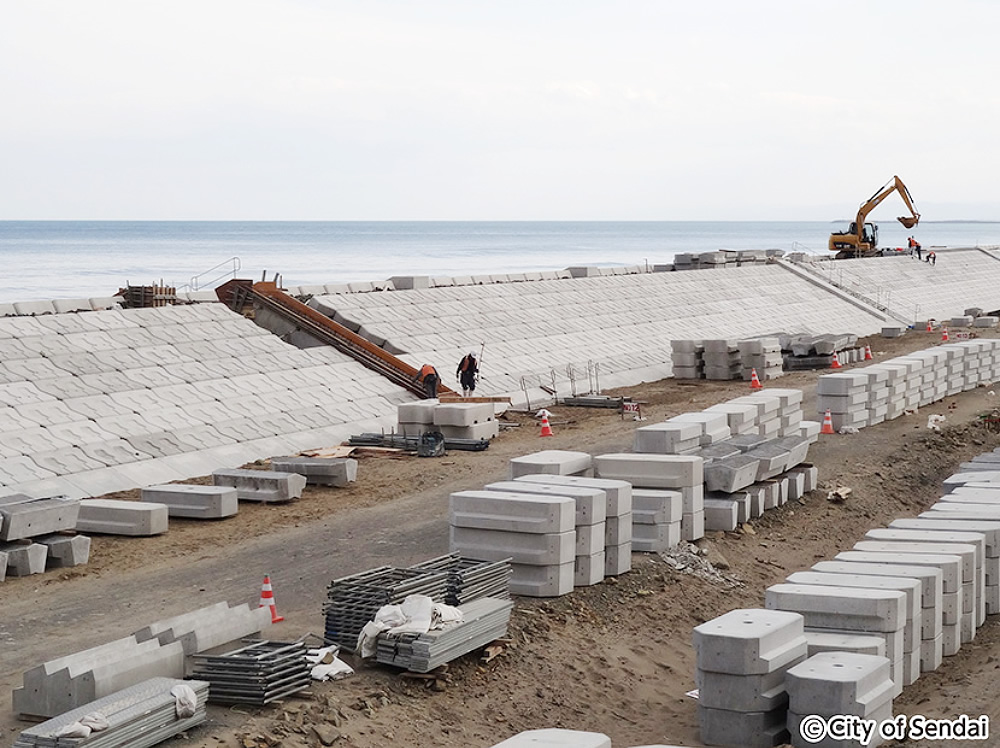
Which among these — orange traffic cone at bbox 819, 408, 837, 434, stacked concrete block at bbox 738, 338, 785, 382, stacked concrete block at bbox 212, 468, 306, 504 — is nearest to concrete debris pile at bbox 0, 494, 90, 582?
stacked concrete block at bbox 212, 468, 306, 504

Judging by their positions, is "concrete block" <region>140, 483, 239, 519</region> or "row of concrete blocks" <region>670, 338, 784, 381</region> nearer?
"concrete block" <region>140, 483, 239, 519</region>

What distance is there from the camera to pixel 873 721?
33.4ft

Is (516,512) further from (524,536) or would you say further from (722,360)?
(722,360)

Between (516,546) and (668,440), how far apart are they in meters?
4.81

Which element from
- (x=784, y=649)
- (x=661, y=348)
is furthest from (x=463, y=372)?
(x=784, y=649)

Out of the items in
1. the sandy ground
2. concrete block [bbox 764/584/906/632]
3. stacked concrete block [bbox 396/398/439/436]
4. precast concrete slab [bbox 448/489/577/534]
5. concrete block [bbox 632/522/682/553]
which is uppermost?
precast concrete slab [bbox 448/489/577/534]

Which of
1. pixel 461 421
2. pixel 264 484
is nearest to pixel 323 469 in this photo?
pixel 264 484

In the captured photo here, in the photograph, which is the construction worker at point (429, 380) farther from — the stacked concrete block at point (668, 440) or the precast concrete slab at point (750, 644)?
the precast concrete slab at point (750, 644)

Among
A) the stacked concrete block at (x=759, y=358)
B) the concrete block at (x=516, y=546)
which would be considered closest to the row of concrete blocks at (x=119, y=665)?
the concrete block at (x=516, y=546)

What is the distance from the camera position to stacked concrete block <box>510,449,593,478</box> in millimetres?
15793

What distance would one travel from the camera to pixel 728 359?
3266cm

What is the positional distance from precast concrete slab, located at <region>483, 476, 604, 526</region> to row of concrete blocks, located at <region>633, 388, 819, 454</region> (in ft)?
12.3

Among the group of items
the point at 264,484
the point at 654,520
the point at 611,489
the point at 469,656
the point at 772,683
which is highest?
the point at 611,489

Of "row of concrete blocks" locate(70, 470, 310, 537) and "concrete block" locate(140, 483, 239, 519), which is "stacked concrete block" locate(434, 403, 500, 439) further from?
"concrete block" locate(140, 483, 239, 519)
